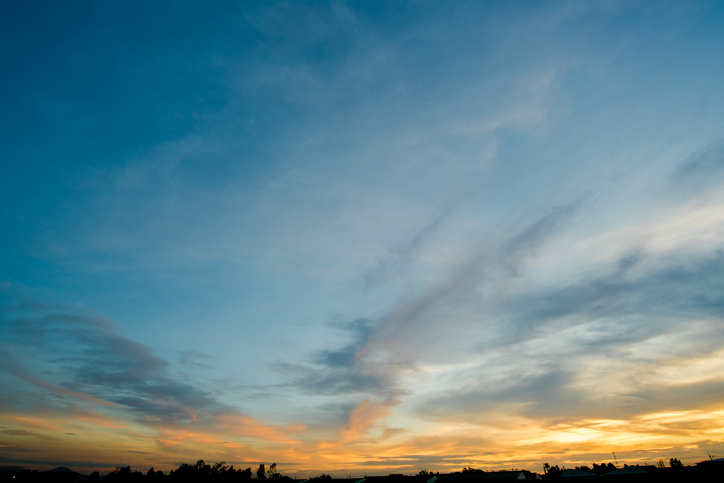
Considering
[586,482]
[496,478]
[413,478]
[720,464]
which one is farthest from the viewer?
[413,478]

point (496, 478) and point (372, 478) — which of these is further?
point (372, 478)

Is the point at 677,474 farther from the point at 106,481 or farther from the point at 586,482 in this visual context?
the point at 106,481

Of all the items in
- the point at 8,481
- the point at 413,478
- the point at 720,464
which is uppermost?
the point at 720,464

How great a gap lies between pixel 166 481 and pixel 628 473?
694ft

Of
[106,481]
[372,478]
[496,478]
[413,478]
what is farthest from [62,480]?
[496,478]

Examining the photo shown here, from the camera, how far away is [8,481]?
198 metres

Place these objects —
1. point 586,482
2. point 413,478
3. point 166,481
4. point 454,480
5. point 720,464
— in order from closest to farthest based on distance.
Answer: point 720,464 → point 586,482 → point 454,480 → point 413,478 → point 166,481

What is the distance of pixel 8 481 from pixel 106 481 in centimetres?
5552

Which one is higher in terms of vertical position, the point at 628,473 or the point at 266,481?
the point at 628,473

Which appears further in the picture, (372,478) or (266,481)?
(266,481)

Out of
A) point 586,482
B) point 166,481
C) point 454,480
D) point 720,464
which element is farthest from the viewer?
point 166,481

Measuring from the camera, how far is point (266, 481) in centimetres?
19150

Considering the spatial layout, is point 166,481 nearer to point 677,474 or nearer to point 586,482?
point 586,482

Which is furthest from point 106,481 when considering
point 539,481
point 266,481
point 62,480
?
point 539,481
